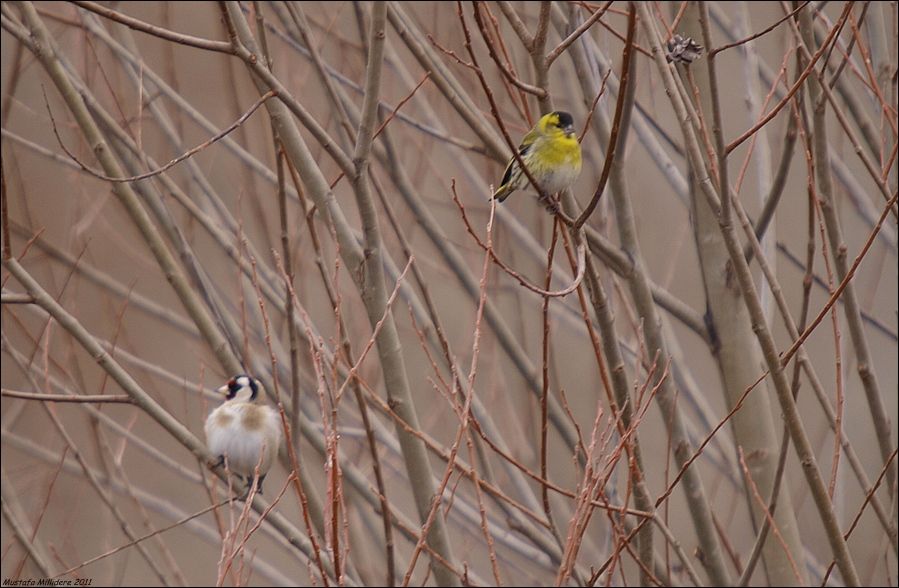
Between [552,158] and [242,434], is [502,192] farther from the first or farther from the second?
[242,434]

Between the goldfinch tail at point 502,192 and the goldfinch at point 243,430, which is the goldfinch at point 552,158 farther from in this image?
the goldfinch at point 243,430

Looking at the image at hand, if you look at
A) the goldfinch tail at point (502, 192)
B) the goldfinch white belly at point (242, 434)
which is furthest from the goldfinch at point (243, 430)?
the goldfinch tail at point (502, 192)

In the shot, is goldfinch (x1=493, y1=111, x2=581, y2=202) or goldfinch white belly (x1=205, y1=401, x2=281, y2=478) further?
goldfinch white belly (x1=205, y1=401, x2=281, y2=478)

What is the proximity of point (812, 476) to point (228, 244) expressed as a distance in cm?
194

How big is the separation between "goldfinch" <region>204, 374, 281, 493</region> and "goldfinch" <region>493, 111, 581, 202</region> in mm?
1315

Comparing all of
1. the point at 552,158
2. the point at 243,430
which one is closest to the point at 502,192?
the point at 552,158

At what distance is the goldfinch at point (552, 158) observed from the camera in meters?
3.55

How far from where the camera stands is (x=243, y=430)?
4.37 m

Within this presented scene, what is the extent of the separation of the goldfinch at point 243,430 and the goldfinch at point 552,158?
1315 mm

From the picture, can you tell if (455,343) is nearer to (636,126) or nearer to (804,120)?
(636,126)

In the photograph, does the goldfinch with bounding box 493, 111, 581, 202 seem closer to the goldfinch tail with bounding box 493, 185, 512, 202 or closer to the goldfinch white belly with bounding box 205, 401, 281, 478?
the goldfinch tail with bounding box 493, 185, 512, 202

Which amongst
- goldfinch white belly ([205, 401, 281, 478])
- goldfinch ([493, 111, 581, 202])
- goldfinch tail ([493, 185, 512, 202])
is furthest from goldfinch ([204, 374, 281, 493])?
goldfinch ([493, 111, 581, 202])

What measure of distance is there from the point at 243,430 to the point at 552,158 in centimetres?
158

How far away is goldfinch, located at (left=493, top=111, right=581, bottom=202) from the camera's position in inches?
140
